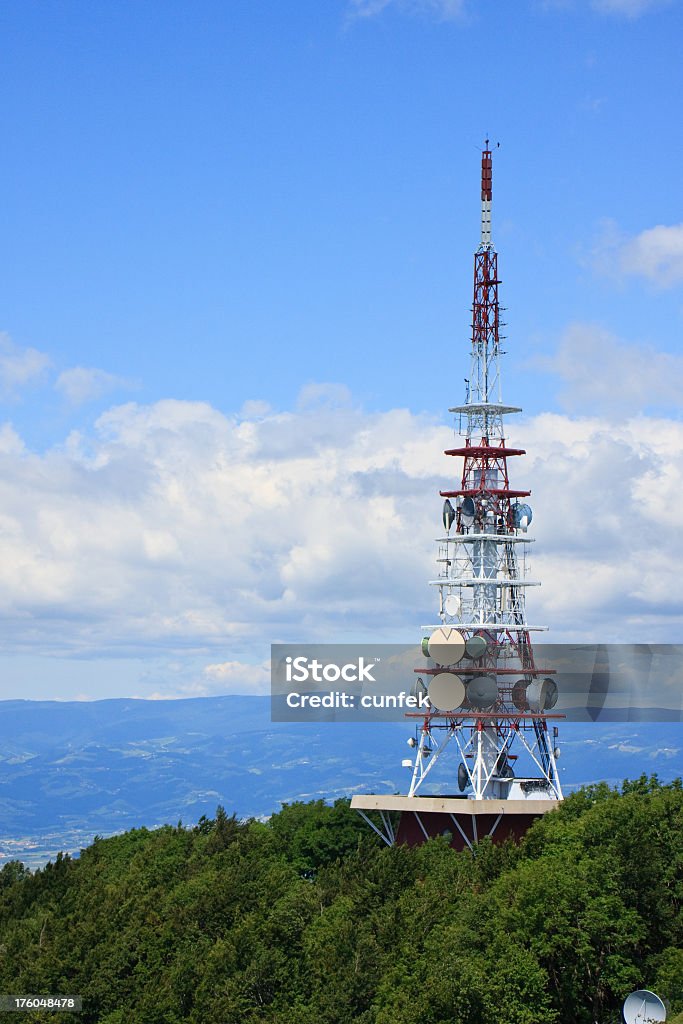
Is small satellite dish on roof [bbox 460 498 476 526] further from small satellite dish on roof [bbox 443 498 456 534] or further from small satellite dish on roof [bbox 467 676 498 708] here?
small satellite dish on roof [bbox 467 676 498 708]

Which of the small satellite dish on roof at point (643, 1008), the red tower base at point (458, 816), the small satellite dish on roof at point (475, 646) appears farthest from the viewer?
the small satellite dish on roof at point (475, 646)

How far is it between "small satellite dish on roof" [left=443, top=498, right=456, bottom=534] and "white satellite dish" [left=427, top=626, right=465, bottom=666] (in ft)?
27.9

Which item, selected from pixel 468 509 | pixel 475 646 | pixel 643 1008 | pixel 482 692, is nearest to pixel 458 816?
pixel 482 692

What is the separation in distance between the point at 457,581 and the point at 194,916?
3156 cm

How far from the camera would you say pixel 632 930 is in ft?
294

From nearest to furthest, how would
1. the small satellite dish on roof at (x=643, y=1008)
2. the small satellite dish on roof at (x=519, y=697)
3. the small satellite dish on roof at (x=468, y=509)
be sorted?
the small satellite dish on roof at (x=643, y=1008), the small satellite dish on roof at (x=519, y=697), the small satellite dish on roof at (x=468, y=509)

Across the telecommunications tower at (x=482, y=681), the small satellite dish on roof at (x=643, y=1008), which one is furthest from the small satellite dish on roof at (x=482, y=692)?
the small satellite dish on roof at (x=643, y=1008)

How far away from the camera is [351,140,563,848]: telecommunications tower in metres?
120

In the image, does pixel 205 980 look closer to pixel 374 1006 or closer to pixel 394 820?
pixel 374 1006

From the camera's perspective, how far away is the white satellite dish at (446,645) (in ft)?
399

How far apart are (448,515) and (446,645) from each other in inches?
413

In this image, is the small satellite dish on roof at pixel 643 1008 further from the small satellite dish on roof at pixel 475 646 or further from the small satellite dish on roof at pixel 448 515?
the small satellite dish on roof at pixel 448 515

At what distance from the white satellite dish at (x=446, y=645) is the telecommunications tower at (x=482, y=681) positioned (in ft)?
0.24

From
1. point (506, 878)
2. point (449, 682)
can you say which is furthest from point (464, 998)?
point (449, 682)
